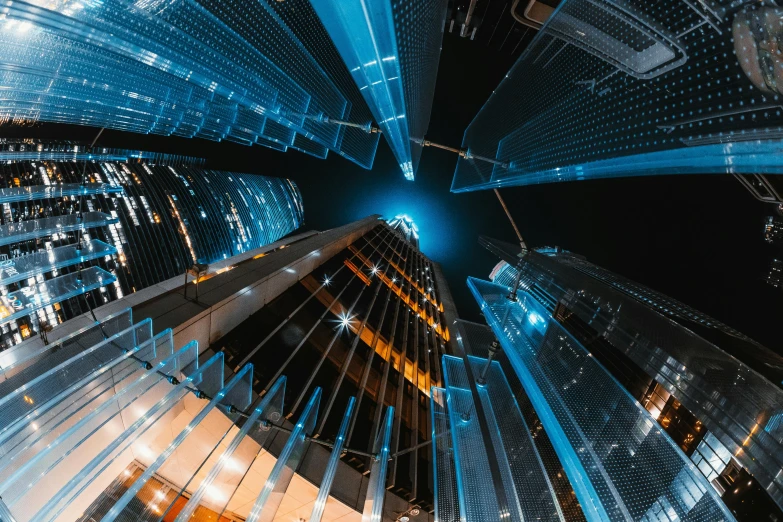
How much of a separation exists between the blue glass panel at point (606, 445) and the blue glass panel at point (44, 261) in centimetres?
570

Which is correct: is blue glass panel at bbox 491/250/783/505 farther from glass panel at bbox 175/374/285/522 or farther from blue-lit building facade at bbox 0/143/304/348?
blue-lit building facade at bbox 0/143/304/348

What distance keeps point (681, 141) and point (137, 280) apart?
40771 millimetres

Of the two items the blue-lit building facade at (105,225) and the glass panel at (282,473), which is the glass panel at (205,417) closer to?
the glass panel at (282,473)

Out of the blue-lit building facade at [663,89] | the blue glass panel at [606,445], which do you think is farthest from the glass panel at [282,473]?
the blue-lit building facade at [663,89]

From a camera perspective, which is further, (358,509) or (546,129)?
(546,129)

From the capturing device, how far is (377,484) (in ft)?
13.2

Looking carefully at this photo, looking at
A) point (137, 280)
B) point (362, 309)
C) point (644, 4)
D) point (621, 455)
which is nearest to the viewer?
point (644, 4)

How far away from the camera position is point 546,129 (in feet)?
23.2

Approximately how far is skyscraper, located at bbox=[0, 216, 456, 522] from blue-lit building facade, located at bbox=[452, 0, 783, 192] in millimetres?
4177

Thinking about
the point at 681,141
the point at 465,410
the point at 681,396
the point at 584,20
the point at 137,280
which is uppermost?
the point at 584,20

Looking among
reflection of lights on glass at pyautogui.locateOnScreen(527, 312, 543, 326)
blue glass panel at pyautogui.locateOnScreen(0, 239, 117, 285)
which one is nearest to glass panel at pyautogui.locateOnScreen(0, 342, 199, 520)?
blue glass panel at pyautogui.locateOnScreen(0, 239, 117, 285)

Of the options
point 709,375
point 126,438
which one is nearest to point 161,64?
point 126,438

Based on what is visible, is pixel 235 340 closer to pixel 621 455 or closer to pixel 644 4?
pixel 621 455

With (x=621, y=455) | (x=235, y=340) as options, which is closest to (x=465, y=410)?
(x=621, y=455)
